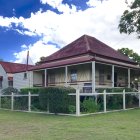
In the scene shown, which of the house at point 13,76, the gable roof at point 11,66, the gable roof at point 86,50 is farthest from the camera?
the gable roof at point 11,66

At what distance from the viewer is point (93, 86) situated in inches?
1016

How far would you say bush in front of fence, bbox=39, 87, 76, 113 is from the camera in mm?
19328

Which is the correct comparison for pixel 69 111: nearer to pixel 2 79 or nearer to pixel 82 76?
pixel 82 76

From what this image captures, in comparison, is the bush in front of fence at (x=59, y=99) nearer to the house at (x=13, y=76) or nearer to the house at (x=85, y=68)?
the house at (x=85, y=68)

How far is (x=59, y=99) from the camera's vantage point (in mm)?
19578

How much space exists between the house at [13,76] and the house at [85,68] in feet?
7.67

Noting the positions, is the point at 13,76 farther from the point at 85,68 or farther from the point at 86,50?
the point at 86,50

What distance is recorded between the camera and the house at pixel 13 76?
37.4 m

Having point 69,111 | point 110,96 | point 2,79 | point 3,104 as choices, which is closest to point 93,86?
point 110,96

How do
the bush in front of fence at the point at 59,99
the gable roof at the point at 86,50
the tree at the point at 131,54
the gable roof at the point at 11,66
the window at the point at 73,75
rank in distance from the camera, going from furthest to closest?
the tree at the point at 131,54 < the gable roof at the point at 11,66 < the window at the point at 73,75 < the gable roof at the point at 86,50 < the bush in front of fence at the point at 59,99

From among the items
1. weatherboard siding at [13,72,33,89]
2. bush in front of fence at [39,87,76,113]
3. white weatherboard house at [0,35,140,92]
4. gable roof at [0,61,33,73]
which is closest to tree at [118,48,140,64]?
white weatherboard house at [0,35,140,92]

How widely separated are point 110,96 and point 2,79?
83.6 feet

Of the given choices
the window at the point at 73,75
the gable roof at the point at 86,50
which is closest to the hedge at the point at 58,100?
the gable roof at the point at 86,50

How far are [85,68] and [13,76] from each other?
1461 centimetres
